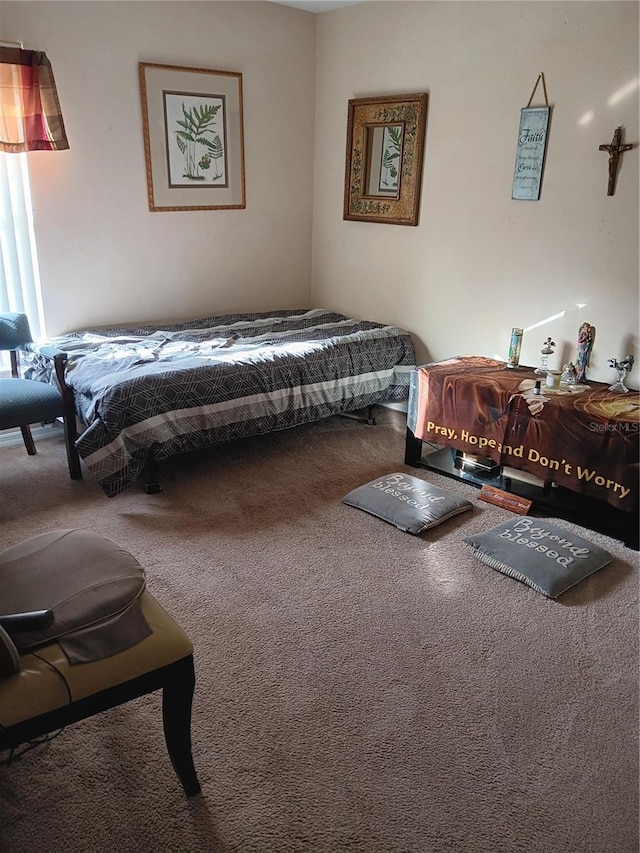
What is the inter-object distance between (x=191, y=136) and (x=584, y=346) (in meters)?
2.55

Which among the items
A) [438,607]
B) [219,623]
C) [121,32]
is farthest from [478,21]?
[219,623]

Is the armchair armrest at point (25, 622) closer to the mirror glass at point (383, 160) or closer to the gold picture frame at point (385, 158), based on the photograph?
the gold picture frame at point (385, 158)

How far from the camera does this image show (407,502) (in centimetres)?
299

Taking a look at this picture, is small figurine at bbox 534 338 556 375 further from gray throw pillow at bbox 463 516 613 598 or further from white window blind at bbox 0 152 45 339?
white window blind at bbox 0 152 45 339

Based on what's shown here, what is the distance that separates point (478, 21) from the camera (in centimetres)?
345

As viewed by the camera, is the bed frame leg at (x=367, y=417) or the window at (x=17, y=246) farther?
the bed frame leg at (x=367, y=417)

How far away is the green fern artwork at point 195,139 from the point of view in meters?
3.88

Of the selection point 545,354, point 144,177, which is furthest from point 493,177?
point 144,177

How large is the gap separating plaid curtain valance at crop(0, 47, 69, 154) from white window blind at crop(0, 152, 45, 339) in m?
0.14

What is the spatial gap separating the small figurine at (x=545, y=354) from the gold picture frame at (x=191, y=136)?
7.08 ft

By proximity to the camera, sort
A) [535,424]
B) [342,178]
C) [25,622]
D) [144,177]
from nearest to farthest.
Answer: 1. [25,622]
2. [535,424]
3. [144,177]
4. [342,178]

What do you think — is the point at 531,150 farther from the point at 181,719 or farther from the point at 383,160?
the point at 181,719

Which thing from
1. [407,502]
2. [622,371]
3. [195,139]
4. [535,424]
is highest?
[195,139]

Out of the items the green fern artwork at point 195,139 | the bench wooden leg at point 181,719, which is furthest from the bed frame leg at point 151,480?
the green fern artwork at point 195,139
